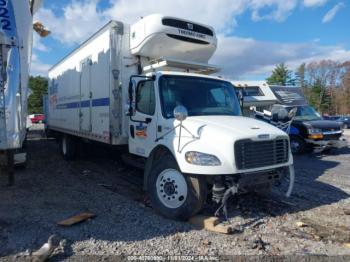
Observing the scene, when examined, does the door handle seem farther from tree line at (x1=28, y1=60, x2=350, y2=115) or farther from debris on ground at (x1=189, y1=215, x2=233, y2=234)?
tree line at (x1=28, y1=60, x2=350, y2=115)

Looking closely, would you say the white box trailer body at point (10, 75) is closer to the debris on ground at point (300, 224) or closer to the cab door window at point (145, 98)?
the cab door window at point (145, 98)

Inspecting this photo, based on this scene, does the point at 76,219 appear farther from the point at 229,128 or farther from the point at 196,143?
the point at 229,128

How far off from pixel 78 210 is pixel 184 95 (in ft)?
9.12

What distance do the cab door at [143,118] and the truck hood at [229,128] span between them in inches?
33.9

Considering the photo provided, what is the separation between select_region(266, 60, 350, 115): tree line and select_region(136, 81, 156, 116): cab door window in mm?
57091

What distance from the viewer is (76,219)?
516 cm

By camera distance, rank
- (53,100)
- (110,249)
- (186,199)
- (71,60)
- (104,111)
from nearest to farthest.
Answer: (110,249)
(186,199)
(104,111)
(71,60)
(53,100)

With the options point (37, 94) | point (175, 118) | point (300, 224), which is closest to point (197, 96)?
point (175, 118)

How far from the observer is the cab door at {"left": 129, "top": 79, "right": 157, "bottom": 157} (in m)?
6.13

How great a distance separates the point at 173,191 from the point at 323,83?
228 feet

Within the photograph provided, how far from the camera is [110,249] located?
168 inches

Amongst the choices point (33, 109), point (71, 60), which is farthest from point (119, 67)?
point (33, 109)

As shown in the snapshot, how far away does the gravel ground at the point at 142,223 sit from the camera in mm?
4309

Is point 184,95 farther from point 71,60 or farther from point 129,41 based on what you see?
point 71,60
